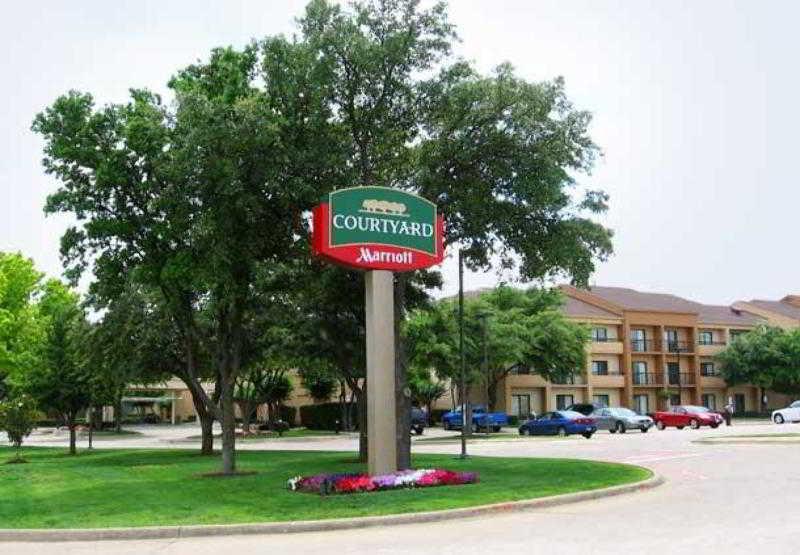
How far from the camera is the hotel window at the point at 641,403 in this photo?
7656cm

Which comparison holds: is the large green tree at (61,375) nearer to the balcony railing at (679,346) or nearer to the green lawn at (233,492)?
the green lawn at (233,492)

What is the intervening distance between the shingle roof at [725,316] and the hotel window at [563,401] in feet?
54.1

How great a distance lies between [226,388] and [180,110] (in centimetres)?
789

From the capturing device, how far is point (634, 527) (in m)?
12.4

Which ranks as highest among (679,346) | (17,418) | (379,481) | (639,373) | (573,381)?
(679,346)

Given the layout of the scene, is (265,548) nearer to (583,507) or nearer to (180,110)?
(583,507)

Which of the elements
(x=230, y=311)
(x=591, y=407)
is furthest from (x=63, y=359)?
(x=591, y=407)

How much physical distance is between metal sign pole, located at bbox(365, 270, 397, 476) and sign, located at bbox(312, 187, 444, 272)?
487 mm

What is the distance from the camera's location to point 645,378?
77375 millimetres

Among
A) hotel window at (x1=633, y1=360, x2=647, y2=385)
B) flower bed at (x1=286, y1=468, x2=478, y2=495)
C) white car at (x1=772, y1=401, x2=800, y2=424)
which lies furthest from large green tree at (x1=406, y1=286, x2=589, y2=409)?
flower bed at (x1=286, y1=468, x2=478, y2=495)

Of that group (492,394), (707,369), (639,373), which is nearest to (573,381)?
(639,373)

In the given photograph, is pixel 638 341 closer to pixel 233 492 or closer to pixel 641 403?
pixel 641 403

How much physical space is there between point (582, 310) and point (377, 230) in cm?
5851

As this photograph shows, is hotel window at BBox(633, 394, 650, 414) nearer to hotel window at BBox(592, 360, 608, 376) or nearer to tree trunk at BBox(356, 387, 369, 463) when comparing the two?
hotel window at BBox(592, 360, 608, 376)
